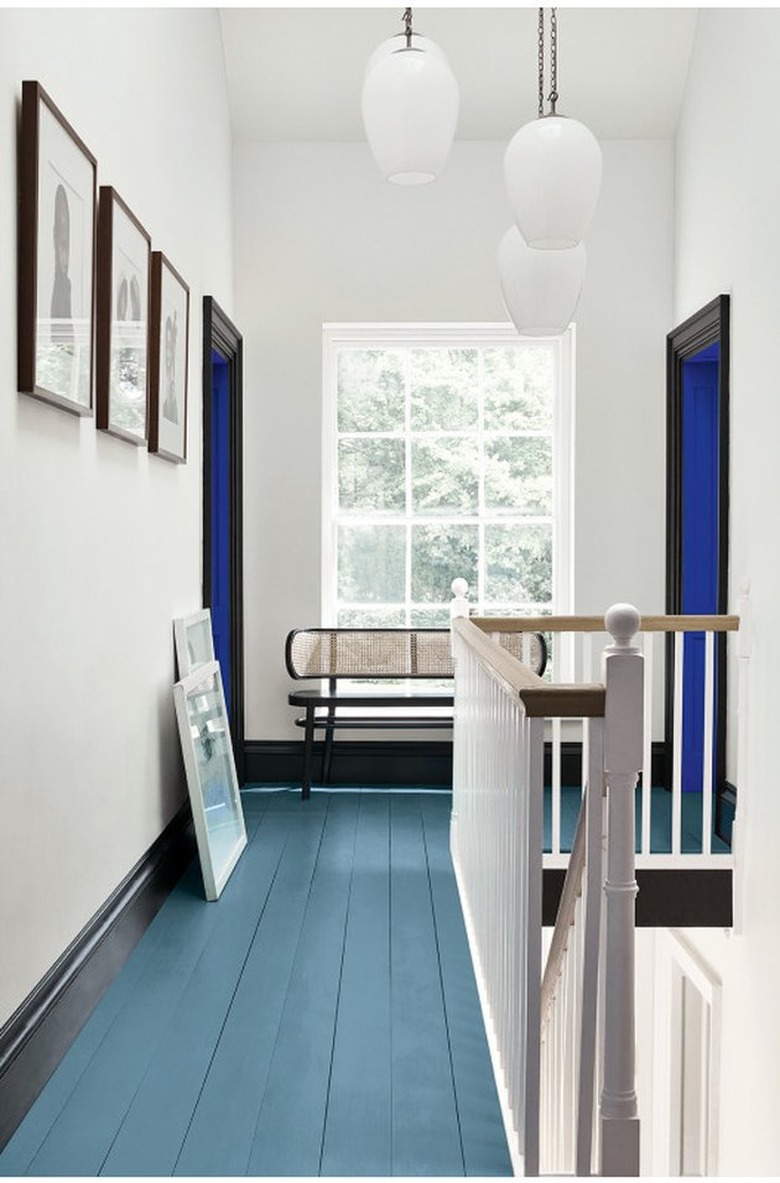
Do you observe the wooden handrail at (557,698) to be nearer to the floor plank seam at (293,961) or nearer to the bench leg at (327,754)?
the floor plank seam at (293,961)

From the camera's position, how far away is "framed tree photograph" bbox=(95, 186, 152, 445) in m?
3.24

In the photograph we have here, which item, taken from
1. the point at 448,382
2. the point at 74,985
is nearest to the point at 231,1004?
the point at 74,985

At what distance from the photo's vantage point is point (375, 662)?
5.87m

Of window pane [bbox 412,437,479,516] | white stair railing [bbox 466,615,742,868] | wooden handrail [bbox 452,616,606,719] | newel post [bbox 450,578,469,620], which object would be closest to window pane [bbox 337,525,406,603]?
window pane [bbox 412,437,479,516]

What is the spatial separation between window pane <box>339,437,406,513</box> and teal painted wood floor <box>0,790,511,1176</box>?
2.21m

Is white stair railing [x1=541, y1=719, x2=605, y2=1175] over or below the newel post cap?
below

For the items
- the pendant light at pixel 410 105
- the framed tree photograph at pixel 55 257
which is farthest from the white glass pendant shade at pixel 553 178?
the framed tree photograph at pixel 55 257

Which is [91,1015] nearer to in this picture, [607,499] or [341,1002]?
[341,1002]

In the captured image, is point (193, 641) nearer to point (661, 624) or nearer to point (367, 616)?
point (367, 616)

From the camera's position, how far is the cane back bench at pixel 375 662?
Answer: 575cm

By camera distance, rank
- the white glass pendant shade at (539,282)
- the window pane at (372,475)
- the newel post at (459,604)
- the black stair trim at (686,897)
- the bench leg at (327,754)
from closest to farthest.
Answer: the white glass pendant shade at (539,282)
the black stair trim at (686,897)
the newel post at (459,604)
the bench leg at (327,754)
the window pane at (372,475)

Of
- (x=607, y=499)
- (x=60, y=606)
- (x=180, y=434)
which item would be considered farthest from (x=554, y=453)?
(x=60, y=606)

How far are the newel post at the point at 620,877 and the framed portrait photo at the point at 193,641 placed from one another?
2.67m

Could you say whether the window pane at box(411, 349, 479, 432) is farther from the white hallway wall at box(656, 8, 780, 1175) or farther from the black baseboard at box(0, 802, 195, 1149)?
the black baseboard at box(0, 802, 195, 1149)
